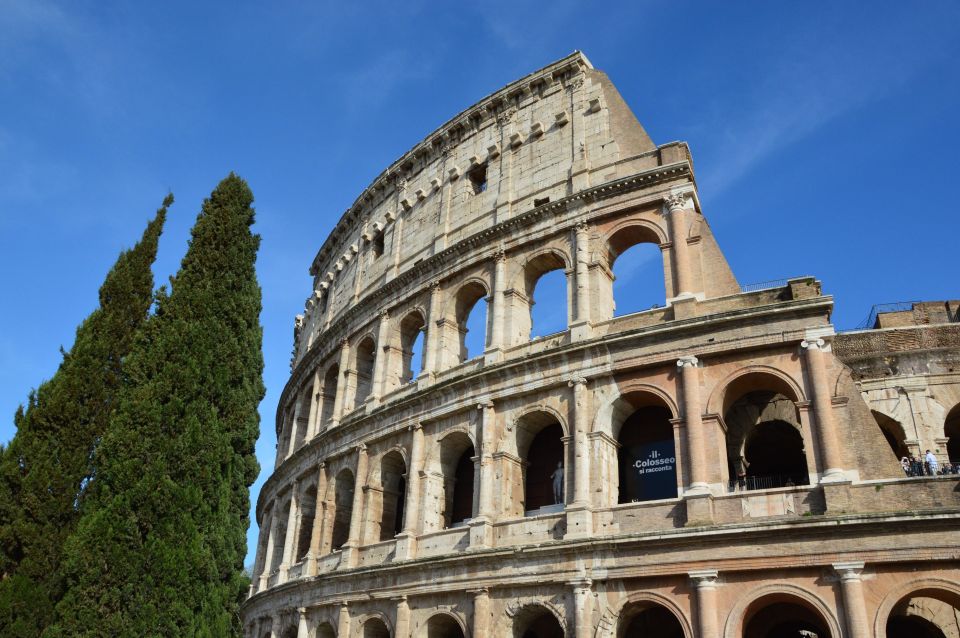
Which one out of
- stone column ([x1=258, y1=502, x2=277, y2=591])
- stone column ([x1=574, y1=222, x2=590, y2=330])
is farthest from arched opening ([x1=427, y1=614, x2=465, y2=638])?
stone column ([x1=258, y1=502, x2=277, y2=591])

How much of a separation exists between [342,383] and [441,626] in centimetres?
917

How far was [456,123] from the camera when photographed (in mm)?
23688

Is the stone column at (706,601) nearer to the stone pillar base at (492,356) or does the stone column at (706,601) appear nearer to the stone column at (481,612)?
the stone column at (481,612)

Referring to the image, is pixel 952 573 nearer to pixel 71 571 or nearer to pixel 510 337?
pixel 510 337

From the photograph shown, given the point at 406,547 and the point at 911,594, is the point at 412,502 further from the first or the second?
the point at 911,594

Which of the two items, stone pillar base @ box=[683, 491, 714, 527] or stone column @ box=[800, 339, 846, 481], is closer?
stone column @ box=[800, 339, 846, 481]

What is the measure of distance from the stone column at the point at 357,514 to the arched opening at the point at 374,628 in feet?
5.19

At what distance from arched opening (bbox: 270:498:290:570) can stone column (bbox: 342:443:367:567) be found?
579cm

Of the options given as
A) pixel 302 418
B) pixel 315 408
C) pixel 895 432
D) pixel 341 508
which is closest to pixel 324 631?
pixel 341 508

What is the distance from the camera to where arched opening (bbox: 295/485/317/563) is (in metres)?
23.8

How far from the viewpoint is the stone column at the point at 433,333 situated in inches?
791

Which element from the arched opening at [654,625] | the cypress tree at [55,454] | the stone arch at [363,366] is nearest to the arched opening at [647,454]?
the arched opening at [654,625]

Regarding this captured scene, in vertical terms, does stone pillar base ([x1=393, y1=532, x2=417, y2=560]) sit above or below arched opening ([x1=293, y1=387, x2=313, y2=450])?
below

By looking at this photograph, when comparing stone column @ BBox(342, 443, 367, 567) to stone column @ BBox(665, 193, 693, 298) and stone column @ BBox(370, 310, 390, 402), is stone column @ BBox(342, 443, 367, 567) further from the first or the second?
stone column @ BBox(665, 193, 693, 298)
